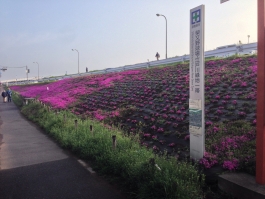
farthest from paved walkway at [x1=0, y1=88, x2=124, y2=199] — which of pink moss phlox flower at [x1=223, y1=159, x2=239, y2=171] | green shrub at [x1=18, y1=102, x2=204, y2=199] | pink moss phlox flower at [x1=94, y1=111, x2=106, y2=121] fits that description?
pink moss phlox flower at [x1=94, y1=111, x2=106, y2=121]

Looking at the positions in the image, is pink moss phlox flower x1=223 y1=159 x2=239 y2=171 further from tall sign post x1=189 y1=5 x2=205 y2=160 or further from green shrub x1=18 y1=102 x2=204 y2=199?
tall sign post x1=189 y1=5 x2=205 y2=160

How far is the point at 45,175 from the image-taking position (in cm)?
663

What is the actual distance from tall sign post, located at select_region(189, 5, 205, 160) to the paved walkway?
2115 millimetres

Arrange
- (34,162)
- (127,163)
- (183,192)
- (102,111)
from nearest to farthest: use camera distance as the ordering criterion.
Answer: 1. (183,192)
2. (127,163)
3. (34,162)
4. (102,111)

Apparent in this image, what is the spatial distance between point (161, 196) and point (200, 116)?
2.31 metres

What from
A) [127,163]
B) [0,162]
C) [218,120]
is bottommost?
[0,162]

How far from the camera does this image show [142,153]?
20.5 feet

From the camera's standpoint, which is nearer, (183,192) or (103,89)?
(183,192)

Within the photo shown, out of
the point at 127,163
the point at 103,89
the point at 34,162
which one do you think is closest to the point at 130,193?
the point at 127,163

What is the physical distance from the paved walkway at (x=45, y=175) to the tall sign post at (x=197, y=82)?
2.12 m

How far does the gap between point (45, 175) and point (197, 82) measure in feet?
13.8

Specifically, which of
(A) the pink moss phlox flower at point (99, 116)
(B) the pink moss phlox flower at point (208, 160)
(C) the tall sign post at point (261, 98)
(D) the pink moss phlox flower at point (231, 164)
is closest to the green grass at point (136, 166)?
(B) the pink moss phlox flower at point (208, 160)

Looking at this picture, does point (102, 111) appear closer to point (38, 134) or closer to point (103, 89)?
point (38, 134)

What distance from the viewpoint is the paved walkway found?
5.52m
